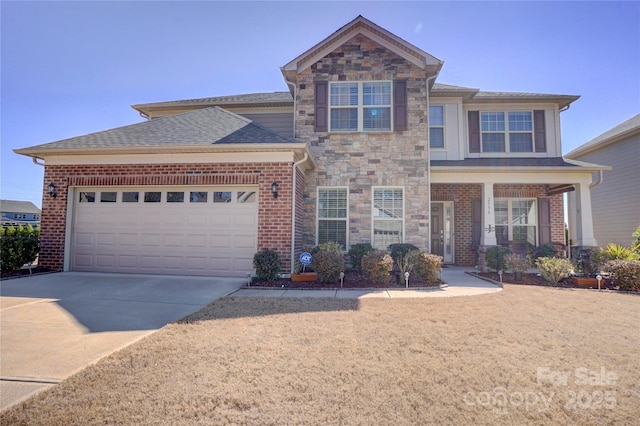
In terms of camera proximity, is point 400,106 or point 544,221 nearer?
point 400,106

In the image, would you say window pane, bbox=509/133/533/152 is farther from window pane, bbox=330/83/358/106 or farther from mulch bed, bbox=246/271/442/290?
mulch bed, bbox=246/271/442/290

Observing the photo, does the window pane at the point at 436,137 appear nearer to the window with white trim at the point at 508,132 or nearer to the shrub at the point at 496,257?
the window with white trim at the point at 508,132

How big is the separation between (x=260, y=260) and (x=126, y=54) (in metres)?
7.09

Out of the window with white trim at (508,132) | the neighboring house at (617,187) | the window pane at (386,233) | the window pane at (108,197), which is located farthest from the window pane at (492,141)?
the window pane at (108,197)

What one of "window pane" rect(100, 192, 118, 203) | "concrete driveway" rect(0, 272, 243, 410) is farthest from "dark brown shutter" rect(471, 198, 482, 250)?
"window pane" rect(100, 192, 118, 203)

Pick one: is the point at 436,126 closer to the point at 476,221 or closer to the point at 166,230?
the point at 476,221

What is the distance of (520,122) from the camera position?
1119 centimetres

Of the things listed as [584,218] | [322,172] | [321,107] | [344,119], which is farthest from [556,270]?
[321,107]

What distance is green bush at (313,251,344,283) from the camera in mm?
7023

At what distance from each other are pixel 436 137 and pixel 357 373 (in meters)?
9.85

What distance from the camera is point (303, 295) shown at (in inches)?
238

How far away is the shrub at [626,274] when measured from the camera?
274 inches

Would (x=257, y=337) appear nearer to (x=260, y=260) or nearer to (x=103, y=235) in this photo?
(x=260, y=260)

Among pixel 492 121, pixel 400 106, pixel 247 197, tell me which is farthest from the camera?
pixel 492 121
